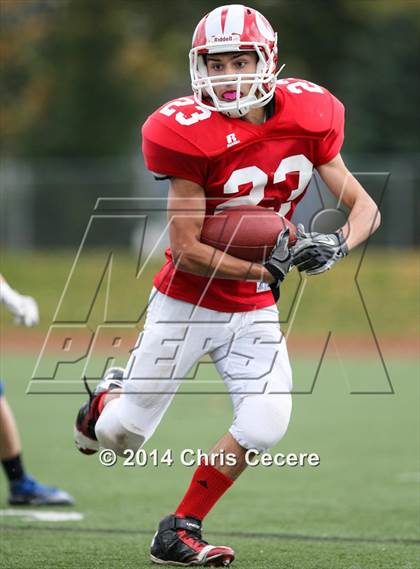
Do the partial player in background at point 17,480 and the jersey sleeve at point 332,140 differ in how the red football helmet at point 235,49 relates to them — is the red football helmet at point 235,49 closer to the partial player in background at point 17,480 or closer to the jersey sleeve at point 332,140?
the jersey sleeve at point 332,140

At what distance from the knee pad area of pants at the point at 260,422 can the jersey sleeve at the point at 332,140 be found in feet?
3.08

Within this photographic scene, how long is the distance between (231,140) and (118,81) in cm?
2037

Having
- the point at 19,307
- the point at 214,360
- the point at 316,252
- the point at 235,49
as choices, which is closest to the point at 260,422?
the point at 214,360

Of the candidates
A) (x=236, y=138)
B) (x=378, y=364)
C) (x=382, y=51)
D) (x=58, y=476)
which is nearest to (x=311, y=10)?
→ (x=382, y=51)

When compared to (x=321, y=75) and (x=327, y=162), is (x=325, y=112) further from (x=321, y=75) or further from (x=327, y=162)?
(x=321, y=75)

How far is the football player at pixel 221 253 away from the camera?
14.2ft

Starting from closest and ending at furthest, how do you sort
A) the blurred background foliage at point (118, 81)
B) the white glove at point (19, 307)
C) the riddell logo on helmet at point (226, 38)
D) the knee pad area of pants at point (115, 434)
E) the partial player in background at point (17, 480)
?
the riddell logo on helmet at point (226, 38), the knee pad area of pants at point (115, 434), the white glove at point (19, 307), the partial player in background at point (17, 480), the blurred background foliage at point (118, 81)

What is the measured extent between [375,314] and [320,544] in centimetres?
1031

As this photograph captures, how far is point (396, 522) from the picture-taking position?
5.41 meters

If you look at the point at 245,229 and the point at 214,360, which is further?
the point at 214,360

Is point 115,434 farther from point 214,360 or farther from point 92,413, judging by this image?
point 214,360

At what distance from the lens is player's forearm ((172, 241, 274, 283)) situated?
4328 millimetres

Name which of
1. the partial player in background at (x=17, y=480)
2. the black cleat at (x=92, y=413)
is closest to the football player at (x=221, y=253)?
the black cleat at (x=92, y=413)

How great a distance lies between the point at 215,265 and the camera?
4.33 metres
